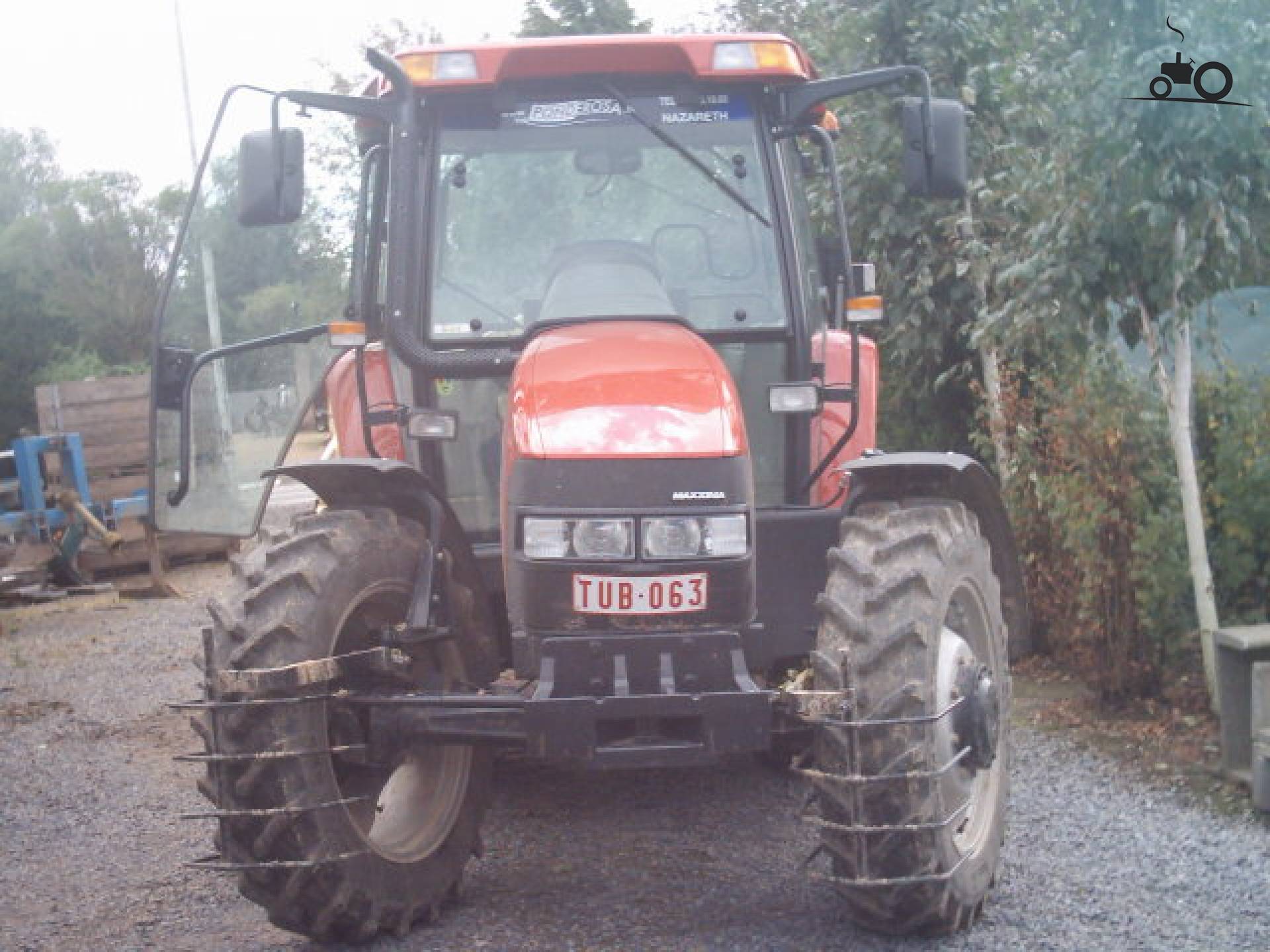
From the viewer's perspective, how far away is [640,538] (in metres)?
4.52

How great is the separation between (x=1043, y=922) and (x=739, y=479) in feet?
5.10

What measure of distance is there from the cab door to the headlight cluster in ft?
5.02

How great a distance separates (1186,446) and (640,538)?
3.26m

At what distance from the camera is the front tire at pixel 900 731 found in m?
4.27

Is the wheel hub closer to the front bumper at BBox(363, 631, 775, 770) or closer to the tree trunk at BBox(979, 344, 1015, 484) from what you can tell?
the front bumper at BBox(363, 631, 775, 770)

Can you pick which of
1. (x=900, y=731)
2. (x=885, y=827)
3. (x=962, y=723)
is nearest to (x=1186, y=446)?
(x=962, y=723)

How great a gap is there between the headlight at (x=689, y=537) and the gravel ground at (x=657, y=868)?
1085 mm

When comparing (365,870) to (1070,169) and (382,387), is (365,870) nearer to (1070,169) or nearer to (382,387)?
(382,387)

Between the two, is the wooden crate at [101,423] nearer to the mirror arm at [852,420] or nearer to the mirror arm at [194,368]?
the mirror arm at [194,368]

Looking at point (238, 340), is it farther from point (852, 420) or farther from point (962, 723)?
point (962, 723)

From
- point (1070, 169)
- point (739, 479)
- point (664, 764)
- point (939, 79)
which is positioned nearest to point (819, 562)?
point (739, 479)

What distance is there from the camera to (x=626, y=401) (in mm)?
4707

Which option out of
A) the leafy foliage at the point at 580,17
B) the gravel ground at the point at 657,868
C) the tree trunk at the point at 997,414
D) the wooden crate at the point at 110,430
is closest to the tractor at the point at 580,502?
the gravel ground at the point at 657,868

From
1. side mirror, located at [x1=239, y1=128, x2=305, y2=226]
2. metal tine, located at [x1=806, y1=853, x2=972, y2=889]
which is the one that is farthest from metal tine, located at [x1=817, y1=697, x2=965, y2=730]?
side mirror, located at [x1=239, y1=128, x2=305, y2=226]
